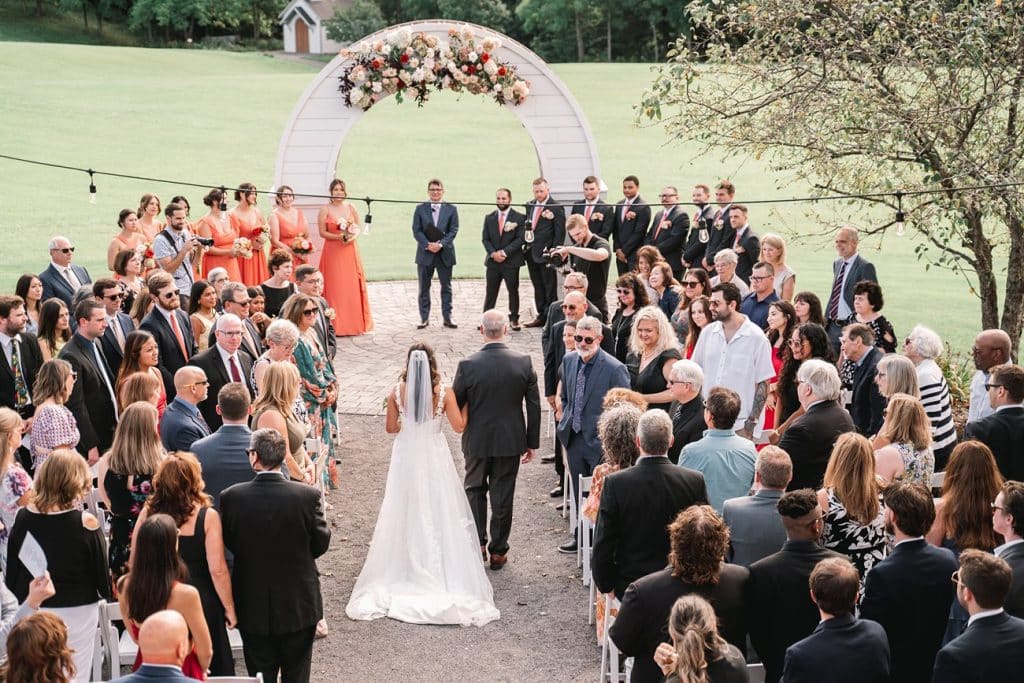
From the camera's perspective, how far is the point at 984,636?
4.50 metres

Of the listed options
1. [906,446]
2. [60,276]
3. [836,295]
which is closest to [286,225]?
[60,276]

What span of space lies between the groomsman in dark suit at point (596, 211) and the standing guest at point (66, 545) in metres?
9.84

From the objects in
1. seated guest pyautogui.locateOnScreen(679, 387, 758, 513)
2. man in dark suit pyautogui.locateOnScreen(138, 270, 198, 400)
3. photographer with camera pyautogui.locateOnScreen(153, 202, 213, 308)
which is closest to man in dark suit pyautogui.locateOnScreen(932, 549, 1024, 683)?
seated guest pyautogui.locateOnScreen(679, 387, 758, 513)

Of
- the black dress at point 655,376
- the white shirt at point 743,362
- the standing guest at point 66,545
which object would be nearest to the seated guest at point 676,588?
the standing guest at point 66,545

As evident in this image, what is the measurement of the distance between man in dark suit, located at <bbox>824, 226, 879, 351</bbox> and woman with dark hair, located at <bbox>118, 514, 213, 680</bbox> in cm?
706

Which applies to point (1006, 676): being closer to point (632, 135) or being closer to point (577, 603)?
point (577, 603)

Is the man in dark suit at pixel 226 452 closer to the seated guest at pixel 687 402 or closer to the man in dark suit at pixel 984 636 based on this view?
the seated guest at pixel 687 402

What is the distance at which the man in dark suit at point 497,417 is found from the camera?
8.15m

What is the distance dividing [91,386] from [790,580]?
5.42 meters

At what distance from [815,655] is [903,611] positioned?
A: 85cm

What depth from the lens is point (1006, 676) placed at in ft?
14.6

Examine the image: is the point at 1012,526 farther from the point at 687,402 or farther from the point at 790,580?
the point at 687,402

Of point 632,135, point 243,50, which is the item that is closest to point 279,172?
point 632,135

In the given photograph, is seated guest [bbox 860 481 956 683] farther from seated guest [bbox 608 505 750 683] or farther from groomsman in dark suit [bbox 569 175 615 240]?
groomsman in dark suit [bbox 569 175 615 240]
